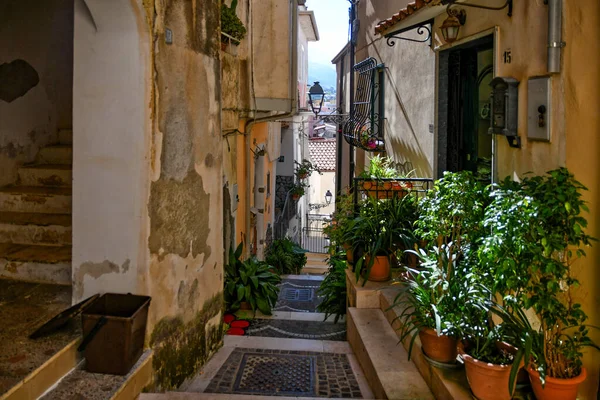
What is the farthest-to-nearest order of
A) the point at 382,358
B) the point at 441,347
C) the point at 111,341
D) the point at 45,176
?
1. the point at 45,176
2. the point at 382,358
3. the point at 441,347
4. the point at 111,341

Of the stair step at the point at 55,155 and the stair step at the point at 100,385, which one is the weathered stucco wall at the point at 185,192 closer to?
the stair step at the point at 100,385

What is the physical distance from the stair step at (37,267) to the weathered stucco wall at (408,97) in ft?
16.3

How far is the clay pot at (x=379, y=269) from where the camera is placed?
21.9 ft

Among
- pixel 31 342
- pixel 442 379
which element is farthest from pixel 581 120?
pixel 31 342

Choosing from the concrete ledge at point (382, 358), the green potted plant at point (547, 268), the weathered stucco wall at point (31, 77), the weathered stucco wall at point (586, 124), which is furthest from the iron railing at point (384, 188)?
the weathered stucco wall at point (31, 77)

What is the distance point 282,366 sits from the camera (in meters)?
5.47

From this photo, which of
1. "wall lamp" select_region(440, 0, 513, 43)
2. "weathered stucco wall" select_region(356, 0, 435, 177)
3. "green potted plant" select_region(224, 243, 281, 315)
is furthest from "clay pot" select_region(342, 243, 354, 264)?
"wall lamp" select_region(440, 0, 513, 43)

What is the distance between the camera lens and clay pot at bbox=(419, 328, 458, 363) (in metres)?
4.14

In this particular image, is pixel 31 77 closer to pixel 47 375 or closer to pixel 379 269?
pixel 47 375

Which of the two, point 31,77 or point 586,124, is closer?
point 586,124

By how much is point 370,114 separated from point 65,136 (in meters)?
6.76

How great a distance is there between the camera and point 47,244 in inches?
213

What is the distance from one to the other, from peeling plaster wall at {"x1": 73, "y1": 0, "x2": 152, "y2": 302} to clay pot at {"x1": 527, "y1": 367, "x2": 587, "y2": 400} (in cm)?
299

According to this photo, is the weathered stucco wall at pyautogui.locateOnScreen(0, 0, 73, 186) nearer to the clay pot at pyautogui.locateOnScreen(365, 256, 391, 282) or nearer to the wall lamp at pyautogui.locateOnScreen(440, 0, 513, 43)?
the clay pot at pyautogui.locateOnScreen(365, 256, 391, 282)
